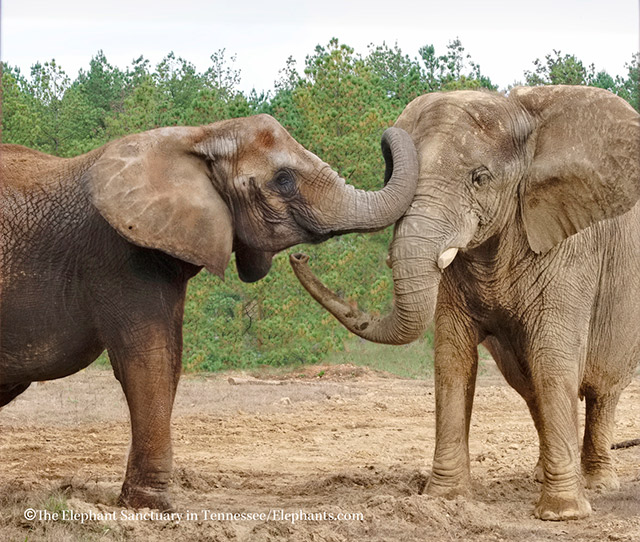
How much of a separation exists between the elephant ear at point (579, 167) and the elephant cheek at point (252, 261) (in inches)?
65.1

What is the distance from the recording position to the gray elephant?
623cm

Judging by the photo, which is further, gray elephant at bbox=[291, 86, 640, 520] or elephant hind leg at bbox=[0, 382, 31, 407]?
elephant hind leg at bbox=[0, 382, 31, 407]

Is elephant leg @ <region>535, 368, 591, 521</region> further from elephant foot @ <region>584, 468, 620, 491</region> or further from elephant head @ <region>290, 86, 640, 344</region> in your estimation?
elephant foot @ <region>584, 468, 620, 491</region>

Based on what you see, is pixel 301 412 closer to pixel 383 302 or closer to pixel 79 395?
pixel 79 395

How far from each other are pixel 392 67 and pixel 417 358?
14354mm

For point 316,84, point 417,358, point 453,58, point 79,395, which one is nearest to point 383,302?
point 417,358

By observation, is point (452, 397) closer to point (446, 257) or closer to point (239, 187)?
point (446, 257)

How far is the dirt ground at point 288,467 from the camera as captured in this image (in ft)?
19.6

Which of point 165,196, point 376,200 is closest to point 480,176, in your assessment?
point 376,200

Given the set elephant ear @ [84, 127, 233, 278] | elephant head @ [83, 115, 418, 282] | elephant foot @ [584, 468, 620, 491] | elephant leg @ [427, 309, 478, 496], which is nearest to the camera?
elephant ear @ [84, 127, 233, 278]

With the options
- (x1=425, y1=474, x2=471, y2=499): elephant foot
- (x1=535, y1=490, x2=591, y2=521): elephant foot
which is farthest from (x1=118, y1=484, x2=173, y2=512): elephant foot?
(x1=535, y1=490, x2=591, y2=521): elephant foot

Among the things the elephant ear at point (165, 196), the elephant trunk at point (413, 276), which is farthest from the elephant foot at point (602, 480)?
the elephant ear at point (165, 196)

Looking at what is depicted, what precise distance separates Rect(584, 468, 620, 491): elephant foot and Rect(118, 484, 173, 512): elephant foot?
337 centimetres

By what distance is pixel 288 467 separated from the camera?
8.83 meters
